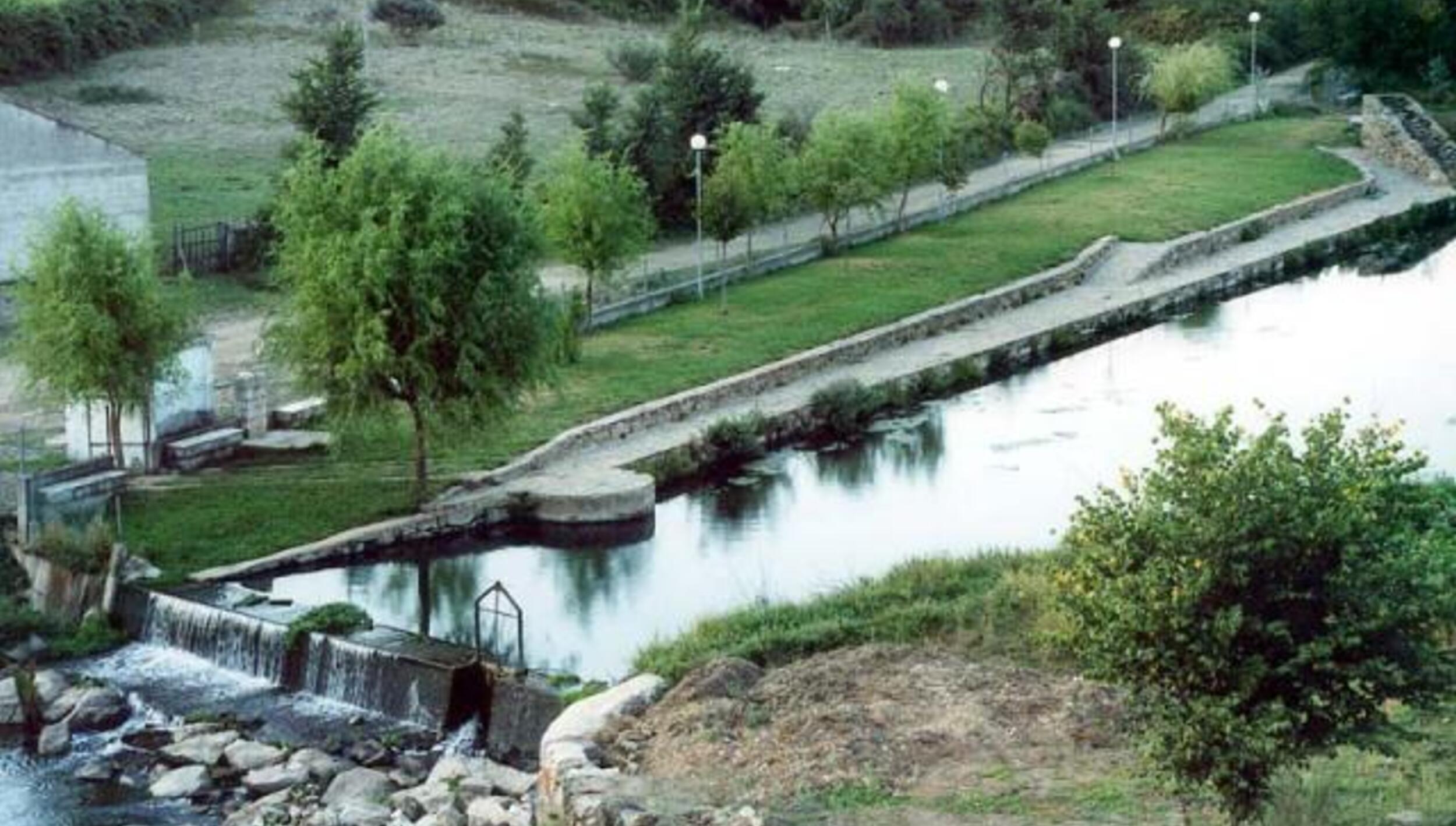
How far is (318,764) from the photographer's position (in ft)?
78.2

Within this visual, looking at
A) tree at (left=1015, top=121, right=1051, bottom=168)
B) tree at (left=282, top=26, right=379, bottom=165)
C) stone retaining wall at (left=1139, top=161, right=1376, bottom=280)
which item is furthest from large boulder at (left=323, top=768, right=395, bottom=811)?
tree at (left=1015, top=121, right=1051, bottom=168)

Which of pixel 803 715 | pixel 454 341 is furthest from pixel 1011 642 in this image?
pixel 454 341

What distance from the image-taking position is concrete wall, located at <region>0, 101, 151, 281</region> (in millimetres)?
42250

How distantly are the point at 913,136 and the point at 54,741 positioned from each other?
29712 millimetres

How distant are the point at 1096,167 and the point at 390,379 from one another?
3310 cm

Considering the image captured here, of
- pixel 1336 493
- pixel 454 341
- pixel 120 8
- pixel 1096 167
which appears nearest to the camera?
pixel 1336 493

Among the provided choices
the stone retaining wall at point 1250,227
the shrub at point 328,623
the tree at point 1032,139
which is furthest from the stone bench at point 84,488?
the tree at point 1032,139

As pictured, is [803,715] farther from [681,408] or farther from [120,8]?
[120,8]

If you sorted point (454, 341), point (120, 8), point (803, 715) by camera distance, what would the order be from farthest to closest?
1. point (120, 8)
2. point (454, 341)
3. point (803, 715)

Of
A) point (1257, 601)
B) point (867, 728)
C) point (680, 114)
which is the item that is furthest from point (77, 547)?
point (680, 114)

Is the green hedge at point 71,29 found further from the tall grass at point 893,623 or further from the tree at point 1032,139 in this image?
A: the tall grass at point 893,623

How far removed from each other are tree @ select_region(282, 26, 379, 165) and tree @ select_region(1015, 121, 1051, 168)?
635 inches

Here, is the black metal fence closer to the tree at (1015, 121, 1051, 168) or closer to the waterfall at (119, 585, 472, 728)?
the waterfall at (119, 585, 472, 728)

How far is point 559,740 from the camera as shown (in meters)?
20.3
